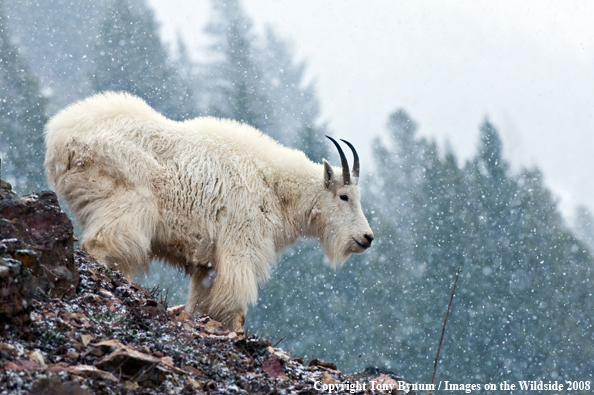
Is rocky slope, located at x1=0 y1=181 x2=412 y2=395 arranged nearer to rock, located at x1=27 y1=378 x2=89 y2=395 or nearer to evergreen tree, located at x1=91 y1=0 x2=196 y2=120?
rock, located at x1=27 y1=378 x2=89 y2=395

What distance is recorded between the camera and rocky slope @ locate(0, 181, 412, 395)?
236 centimetres

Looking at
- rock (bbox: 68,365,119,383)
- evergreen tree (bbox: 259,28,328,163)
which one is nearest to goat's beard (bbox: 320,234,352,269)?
rock (bbox: 68,365,119,383)

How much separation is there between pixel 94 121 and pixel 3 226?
199 cm

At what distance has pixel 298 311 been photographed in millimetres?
22219

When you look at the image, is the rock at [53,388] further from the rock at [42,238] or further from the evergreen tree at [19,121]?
the evergreen tree at [19,121]

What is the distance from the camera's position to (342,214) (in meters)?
5.84

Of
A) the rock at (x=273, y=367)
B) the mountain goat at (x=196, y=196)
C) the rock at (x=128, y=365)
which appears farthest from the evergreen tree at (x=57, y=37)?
the rock at (x=128, y=365)

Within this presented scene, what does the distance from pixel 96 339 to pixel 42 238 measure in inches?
28.3

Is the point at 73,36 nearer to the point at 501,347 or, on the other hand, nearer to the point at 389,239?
the point at 389,239

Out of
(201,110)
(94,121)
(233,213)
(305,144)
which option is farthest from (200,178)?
(201,110)

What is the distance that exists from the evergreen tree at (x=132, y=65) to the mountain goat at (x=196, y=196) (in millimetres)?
24227

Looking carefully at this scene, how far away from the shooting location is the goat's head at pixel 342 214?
19.0 ft

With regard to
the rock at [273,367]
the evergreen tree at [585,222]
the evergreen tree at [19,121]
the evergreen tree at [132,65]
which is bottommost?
the rock at [273,367]

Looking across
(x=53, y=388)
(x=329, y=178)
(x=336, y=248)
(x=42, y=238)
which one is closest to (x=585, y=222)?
(x=336, y=248)
